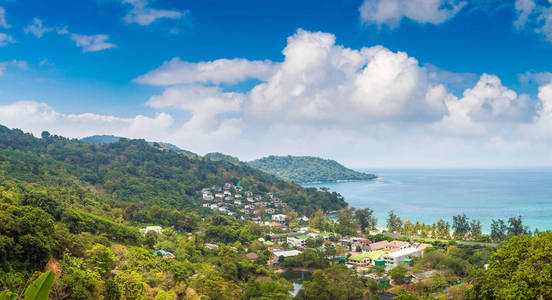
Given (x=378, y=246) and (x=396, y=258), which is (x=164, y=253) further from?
(x=378, y=246)

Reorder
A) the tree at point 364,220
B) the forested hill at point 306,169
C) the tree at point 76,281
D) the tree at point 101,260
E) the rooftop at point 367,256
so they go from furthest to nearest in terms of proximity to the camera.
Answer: the forested hill at point 306,169 < the tree at point 364,220 < the rooftop at point 367,256 < the tree at point 101,260 < the tree at point 76,281

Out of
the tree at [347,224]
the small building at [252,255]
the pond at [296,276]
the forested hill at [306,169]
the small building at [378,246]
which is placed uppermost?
the forested hill at [306,169]

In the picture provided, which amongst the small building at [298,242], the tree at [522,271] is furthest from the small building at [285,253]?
the tree at [522,271]

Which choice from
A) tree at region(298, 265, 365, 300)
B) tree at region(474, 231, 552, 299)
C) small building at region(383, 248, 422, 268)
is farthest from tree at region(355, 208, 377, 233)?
tree at region(474, 231, 552, 299)

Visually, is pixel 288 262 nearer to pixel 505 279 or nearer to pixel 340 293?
pixel 340 293

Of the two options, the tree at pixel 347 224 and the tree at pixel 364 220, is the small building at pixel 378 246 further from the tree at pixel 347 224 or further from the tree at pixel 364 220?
the tree at pixel 364 220

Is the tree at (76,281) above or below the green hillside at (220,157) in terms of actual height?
below

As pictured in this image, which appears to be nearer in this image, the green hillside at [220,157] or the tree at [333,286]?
the tree at [333,286]
